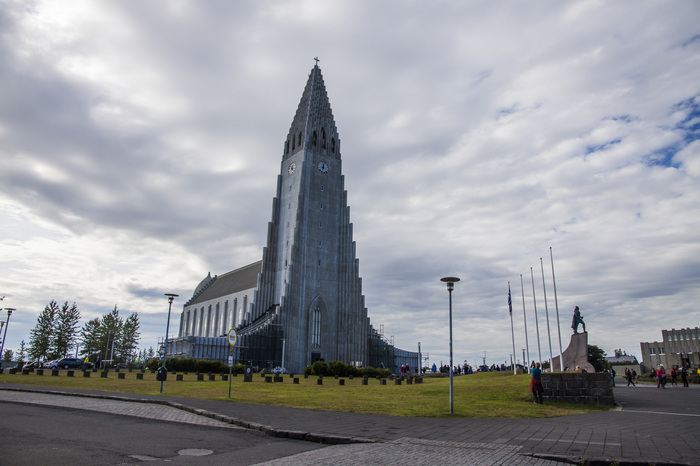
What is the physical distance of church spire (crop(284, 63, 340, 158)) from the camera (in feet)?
278

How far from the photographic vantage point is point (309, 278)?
7788 cm

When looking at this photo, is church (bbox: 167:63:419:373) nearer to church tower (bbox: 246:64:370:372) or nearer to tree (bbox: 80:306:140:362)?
Answer: church tower (bbox: 246:64:370:372)

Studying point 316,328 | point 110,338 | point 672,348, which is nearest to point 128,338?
point 110,338

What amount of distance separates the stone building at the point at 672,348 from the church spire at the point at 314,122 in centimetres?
8452

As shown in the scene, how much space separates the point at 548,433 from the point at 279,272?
235ft

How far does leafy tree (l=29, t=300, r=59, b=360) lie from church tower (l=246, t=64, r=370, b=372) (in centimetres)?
4835

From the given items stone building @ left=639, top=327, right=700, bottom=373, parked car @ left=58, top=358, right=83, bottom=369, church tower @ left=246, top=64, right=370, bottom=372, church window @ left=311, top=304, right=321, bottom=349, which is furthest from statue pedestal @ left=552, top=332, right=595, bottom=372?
stone building @ left=639, top=327, right=700, bottom=373

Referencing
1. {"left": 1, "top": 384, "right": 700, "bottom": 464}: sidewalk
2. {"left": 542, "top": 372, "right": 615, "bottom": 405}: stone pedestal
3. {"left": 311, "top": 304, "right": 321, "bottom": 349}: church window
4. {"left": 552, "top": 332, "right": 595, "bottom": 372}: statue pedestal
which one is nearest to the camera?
{"left": 1, "top": 384, "right": 700, "bottom": 464}: sidewalk

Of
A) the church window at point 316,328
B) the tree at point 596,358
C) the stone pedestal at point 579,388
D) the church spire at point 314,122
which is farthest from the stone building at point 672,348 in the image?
the stone pedestal at point 579,388

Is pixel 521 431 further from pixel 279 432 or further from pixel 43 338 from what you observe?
pixel 43 338

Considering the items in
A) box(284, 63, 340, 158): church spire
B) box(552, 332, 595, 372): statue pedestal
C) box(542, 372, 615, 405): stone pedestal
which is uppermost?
box(284, 63, 340, 158): church spire

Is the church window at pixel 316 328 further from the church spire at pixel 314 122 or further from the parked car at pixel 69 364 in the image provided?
the parked car at pixel 69 364

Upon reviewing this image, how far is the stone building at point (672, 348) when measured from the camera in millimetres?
103312

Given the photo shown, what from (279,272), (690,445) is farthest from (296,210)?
(690,445)
